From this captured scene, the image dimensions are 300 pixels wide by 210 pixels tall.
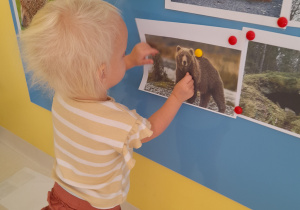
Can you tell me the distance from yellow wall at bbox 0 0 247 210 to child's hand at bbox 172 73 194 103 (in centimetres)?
32

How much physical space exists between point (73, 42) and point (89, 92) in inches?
4.7

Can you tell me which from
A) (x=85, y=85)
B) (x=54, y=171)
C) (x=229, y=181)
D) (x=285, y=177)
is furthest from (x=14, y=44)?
(x=285, y=177)

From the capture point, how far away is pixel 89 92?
68cm

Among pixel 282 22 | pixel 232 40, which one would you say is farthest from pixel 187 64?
pixel 282 22

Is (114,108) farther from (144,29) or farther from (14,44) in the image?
(14,44)

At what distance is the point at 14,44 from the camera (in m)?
1.32

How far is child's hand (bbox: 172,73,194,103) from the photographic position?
2.47ft

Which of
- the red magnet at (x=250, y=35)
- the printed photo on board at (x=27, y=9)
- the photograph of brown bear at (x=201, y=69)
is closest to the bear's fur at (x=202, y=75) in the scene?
the photograph of brown bear at (x=201, y=69)

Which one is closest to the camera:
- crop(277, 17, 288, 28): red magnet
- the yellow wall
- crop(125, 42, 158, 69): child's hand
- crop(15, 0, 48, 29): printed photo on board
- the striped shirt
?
crop(277, 17, 288, 28): red magnet

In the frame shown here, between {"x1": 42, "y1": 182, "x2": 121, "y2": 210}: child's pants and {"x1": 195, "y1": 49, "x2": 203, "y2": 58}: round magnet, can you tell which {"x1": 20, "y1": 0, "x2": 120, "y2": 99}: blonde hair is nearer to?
{"x1": 195, "y1": 49, "x2": 203, "y2": 58}: round magnet

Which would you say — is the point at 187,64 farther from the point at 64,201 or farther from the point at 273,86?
the point at 64,201

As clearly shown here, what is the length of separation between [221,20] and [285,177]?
391mm

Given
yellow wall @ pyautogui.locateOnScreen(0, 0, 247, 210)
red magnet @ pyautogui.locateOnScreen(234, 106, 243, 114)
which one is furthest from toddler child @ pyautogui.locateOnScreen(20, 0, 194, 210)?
yellow wall @ pyautogui.locateOnScreen(0, 0, 247, 210)

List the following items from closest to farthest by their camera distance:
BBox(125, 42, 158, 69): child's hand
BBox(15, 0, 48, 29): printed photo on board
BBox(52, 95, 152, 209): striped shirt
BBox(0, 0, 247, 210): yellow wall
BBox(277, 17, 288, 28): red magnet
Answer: BBox(277, 17, 288, 28): red magnet, BBox(52, 95, 152, 209): striped shirt, BBox(125, 42, 158, 69): child's hand, BBox(0, 0, 247, 210): yellow wall, BBox(15, 0, 48, 29): printed photo on board
